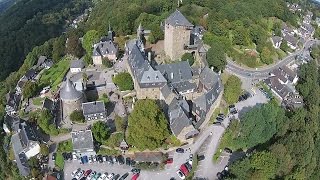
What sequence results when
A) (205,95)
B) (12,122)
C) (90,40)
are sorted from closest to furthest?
(205,95)
(12,122)
(90,40)

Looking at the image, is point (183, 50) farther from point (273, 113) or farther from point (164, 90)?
point (273, 113)

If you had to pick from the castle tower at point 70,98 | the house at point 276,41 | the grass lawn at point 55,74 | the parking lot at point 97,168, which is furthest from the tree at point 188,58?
the house at point 276,41

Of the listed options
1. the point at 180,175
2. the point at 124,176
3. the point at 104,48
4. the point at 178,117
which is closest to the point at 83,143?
the point at 124,176

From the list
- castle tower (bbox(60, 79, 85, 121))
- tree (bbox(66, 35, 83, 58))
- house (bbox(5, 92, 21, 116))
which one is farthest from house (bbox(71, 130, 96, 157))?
tree (bbox(66, 35, 83, 58))

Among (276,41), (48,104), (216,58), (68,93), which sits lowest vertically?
(48,104)

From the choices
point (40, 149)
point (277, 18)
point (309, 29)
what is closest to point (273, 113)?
point (40, 149)

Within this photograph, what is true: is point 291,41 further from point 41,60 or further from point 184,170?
point 41,60
